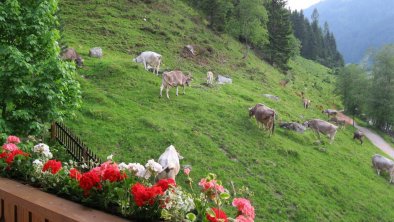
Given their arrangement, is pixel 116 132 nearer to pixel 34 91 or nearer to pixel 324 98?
pixel 34 91

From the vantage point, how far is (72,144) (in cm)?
1652

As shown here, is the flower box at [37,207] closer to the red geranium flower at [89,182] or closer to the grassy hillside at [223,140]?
the red geranium flower at [89,182]

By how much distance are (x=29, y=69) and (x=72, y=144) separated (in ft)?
18.0

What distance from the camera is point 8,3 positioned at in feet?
40.0

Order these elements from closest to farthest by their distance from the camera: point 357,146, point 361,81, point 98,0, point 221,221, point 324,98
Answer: point 221,221
point 357,146
point 98,0
point 361,81
point 324,98

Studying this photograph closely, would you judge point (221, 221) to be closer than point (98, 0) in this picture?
Yes

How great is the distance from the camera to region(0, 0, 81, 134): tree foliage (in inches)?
470

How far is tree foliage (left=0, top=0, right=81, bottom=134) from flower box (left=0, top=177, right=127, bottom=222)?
720 centimetres

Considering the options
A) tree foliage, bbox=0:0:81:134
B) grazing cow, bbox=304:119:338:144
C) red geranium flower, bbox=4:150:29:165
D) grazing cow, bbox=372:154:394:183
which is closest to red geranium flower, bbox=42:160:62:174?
red geranium flower, bbox=4:150:29:165

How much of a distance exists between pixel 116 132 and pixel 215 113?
31.0ft

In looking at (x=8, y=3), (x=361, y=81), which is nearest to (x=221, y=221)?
(x=8, y=3)

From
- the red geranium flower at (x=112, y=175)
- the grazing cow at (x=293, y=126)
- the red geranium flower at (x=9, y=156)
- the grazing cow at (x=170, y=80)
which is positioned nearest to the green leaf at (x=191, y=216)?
the red geranium flower at (x=112, y=175)

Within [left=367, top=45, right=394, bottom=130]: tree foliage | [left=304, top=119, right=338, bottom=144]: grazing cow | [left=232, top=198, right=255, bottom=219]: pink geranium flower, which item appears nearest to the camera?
[left=232, top=198, right=255, bottom=219]: pink geranium flower

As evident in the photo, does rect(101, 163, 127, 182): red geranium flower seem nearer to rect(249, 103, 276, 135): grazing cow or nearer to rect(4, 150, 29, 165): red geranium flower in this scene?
rect(4, 150, 29, 165): red geranium flower
